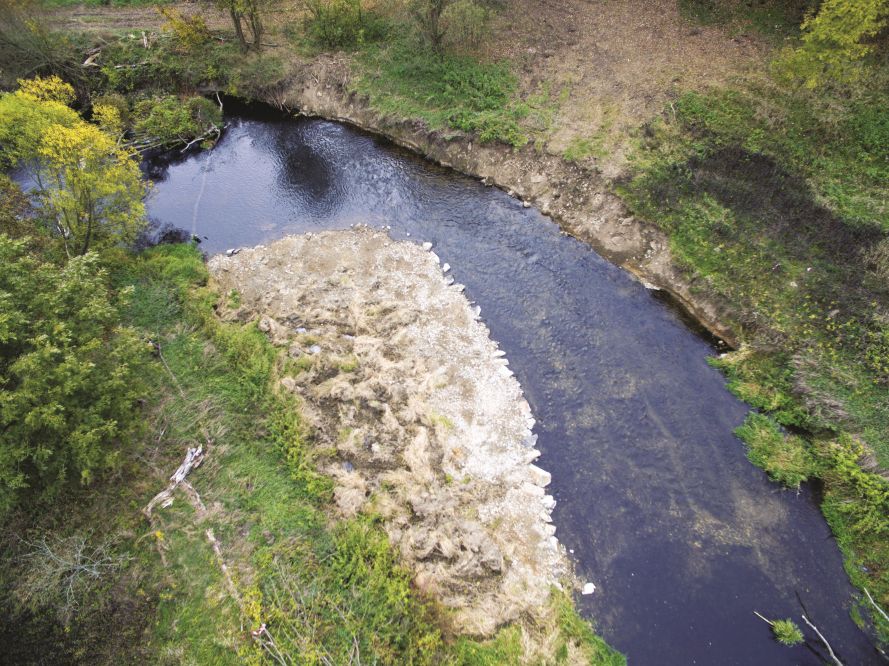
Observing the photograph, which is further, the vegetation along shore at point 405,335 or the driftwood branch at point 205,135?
the driftwood branch at point 205,135

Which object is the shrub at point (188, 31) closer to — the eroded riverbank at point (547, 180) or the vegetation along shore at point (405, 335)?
the vegetation along shore at point (405, 335)

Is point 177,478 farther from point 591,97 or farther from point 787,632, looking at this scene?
point 591,97

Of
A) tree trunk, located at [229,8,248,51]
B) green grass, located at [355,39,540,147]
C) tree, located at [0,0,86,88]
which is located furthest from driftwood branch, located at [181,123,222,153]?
tree, located at [0,0,86,88]

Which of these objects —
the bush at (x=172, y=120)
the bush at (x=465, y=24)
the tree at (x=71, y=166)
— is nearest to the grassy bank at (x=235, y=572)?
the tree at (x=71, y=166)

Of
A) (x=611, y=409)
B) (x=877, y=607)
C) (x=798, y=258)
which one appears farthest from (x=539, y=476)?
(x=798, y=258)

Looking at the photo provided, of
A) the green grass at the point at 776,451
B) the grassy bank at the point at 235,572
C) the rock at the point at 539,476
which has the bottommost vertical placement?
the grassy bank at the point at 235,572

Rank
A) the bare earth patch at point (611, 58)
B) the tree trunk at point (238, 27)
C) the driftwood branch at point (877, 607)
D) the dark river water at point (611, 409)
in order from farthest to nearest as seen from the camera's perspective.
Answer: the tree trunk at point (238, 27) < the bare earth patch at point (611, 58) < the dark river water at point (611, 409) < the driftwood branch at point (877, 607)

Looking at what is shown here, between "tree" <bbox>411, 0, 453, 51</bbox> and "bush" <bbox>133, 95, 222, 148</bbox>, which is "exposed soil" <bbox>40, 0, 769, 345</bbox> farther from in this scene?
"bush" <bbox>133, 95, 222, 148</bbox>

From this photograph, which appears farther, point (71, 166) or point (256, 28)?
point (256, 28)
